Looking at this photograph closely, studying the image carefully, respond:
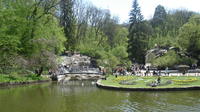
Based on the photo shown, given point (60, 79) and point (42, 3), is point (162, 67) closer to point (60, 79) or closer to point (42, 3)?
point (60, 79)

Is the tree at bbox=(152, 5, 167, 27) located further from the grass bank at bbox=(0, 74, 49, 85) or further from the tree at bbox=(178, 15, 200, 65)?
the grass bank at bbox=(0, 74, 49, 85)

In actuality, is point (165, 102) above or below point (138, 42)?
below

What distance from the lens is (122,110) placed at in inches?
688

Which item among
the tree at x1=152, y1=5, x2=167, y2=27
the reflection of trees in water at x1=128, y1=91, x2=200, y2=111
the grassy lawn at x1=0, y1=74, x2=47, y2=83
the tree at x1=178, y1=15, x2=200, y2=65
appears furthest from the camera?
the tree at x1=152, y1=5, x2=167, y2=27

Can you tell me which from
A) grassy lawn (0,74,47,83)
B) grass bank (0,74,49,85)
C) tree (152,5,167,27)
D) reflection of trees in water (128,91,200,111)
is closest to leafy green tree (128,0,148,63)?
tree (152,5,167,27)

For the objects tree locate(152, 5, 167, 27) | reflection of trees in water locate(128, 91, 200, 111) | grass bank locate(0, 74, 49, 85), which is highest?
tree locate(152, 5, 167, 27)

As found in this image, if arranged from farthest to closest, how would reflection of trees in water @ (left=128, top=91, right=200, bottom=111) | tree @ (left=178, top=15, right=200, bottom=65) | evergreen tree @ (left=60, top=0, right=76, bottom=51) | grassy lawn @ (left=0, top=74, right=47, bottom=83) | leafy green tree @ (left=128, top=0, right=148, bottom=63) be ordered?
leafy green tree @ (left=128, top=0, right=148, bottom=63) → evergreen tree @ (left=60, top=0, right=76, bottom=51) → tree @ (left=178, top=15, right=200, bottom=65) → grassy lawn @ (left=0, top=74, right=47, bottom=83) → reflection of trees in water @ (left=128, top=91, right=200, bottom=111)

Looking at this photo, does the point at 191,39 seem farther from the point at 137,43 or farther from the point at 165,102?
the point at 165,102

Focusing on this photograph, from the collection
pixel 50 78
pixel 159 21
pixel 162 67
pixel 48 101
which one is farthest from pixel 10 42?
pixel 159 21

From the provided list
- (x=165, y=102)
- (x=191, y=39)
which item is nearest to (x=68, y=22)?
(x=191, y=39)

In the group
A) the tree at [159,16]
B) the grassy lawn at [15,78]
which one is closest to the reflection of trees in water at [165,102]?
the grassy lawn at [15,78]

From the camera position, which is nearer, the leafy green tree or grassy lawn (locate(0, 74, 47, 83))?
grassy lawn (locate(0, 74, 47, 83))

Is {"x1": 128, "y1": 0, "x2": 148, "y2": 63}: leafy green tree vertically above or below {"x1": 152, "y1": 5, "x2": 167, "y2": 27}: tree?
below

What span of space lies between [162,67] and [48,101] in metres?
33.0
